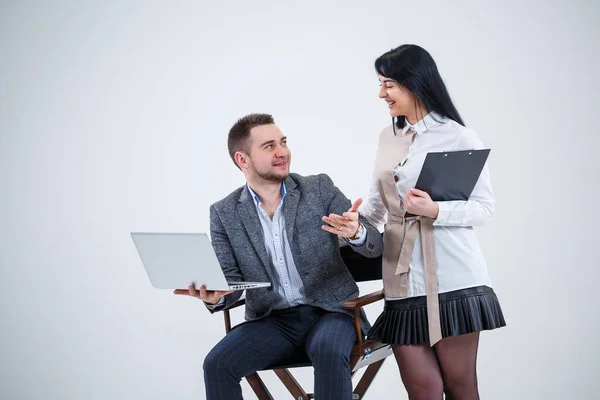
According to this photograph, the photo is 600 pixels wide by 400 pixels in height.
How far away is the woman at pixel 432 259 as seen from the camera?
108 inches

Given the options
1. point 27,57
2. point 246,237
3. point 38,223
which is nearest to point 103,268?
point 38,223

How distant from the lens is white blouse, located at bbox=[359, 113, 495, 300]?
275cm

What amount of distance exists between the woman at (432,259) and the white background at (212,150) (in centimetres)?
192

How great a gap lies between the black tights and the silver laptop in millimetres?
660

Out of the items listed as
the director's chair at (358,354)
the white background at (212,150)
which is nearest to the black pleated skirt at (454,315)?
the director's chair at (358,354)

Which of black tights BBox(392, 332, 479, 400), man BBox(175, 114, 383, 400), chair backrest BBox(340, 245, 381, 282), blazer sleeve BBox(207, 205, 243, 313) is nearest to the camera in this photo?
black tights BBox(392, 332, 479, 400)

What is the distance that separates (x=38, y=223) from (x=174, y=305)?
51.3 inches

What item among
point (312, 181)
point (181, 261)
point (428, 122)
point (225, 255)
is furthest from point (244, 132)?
point (428, 122)

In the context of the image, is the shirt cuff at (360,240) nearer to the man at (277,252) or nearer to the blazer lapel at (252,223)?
the man at (277,252)

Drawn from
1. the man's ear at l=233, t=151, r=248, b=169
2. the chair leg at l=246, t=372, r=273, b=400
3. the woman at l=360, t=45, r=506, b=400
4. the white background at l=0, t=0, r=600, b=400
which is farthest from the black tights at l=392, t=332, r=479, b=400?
the white background at l=0, t=0, r=600, b=400

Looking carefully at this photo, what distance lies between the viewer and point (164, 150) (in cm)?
529

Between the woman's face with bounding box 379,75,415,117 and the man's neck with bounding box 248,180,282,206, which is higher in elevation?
the woman's face with bounding box 379,75,415,117

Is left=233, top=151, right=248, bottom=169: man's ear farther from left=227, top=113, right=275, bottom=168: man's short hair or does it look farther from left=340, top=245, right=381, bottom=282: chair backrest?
left=340, top=245, right=381, bottom=282: chair backrest

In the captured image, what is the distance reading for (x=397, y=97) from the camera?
2.81 m
